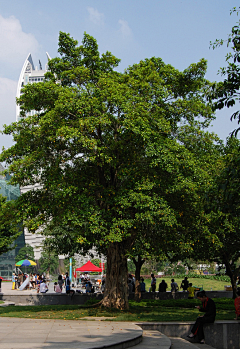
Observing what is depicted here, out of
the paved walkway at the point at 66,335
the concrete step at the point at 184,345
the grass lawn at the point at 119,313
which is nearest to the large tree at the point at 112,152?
the grass lawn at the point at 119,313

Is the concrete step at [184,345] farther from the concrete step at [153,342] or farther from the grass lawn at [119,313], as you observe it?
the grass lawn at [119,313]

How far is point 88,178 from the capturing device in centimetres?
Result: 1681

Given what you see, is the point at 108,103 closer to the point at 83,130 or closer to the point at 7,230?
the point at 83,130

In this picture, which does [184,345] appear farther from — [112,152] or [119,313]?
[112,152]

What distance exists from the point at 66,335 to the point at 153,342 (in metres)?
2.09

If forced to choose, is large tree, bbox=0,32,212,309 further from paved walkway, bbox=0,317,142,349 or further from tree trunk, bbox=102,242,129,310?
paved walkway, bbox=0,317,142,349

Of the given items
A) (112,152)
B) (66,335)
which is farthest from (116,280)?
(66,335)

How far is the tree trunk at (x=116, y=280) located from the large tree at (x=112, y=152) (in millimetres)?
40

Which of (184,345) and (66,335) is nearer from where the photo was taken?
(66,335)

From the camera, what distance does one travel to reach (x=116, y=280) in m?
16.8

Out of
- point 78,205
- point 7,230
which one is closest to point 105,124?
point 78,205

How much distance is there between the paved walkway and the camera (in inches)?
318

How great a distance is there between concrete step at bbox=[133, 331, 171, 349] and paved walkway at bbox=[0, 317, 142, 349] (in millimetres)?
213

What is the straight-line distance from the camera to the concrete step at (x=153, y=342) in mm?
9047
